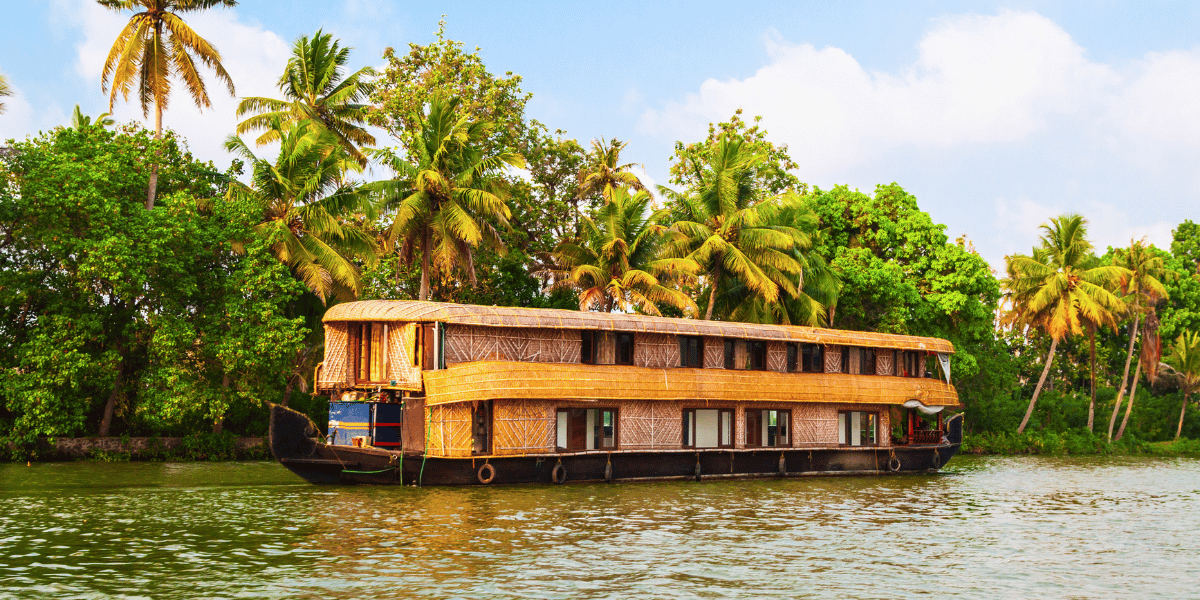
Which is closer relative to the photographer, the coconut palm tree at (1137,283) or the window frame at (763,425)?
the window frame at (763,425)

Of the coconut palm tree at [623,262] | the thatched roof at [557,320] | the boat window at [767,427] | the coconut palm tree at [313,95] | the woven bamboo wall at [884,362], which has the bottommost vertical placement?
the boat window at [767,427]

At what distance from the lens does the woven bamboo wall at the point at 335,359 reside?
865 inches

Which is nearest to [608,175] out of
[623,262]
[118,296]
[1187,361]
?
[623,262]

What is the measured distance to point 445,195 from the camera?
29188mm

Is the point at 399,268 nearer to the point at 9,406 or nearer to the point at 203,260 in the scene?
the point at 203,260

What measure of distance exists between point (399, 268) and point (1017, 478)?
17.9m

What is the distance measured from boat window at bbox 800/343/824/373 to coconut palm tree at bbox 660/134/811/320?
4.32 metres

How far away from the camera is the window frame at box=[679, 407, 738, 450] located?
78.3 feet

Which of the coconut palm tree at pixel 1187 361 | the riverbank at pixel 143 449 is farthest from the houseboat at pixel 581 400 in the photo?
the coconut palm tree at pixel 1187 361

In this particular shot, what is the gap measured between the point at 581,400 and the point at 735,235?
11.1 metres

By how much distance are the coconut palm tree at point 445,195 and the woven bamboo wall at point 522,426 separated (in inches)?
307

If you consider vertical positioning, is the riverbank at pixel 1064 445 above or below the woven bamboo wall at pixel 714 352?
below

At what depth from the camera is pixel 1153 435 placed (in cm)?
4578

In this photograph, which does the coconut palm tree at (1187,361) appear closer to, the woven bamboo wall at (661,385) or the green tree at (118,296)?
the woven bamboo wall at (661,385)
